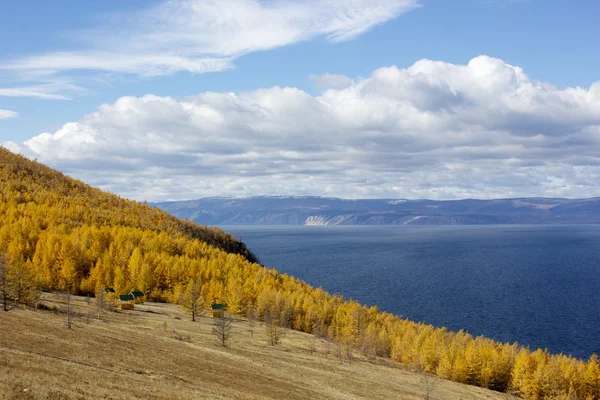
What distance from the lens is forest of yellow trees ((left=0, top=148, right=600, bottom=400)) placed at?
97188 mm

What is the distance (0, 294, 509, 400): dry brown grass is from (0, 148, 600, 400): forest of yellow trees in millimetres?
9015

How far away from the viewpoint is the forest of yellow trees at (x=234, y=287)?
9719cm

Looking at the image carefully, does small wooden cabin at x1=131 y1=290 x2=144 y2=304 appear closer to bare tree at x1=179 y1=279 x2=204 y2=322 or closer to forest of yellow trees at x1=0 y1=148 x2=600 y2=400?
forest of yellow trees at x1=0 y1=148 x2=600 y2=400

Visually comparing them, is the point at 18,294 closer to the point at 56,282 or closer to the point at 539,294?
the point at 56,282

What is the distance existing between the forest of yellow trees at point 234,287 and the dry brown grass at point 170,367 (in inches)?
355

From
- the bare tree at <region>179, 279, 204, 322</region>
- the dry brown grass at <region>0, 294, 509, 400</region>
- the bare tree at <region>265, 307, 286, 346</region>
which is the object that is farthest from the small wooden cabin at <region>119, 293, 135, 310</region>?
the bare tree at <region>265, 307, 286, 346</region>

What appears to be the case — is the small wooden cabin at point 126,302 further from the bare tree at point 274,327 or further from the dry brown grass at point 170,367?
the bare tree at point 274,327

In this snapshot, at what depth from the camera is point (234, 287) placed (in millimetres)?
138500

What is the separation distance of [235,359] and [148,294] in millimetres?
78012

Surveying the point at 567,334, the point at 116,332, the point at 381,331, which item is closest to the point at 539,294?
the point at 567,334

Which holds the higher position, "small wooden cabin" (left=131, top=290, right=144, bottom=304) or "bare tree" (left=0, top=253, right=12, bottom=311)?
"bare tree" (left=0, top=253, right=12, bottom=311)

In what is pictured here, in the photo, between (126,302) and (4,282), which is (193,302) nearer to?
(126,302)

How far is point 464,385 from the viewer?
96062mm

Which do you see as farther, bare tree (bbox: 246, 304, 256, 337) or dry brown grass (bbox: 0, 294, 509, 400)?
bare tree (bbox: 246, 304, 256, 337)
